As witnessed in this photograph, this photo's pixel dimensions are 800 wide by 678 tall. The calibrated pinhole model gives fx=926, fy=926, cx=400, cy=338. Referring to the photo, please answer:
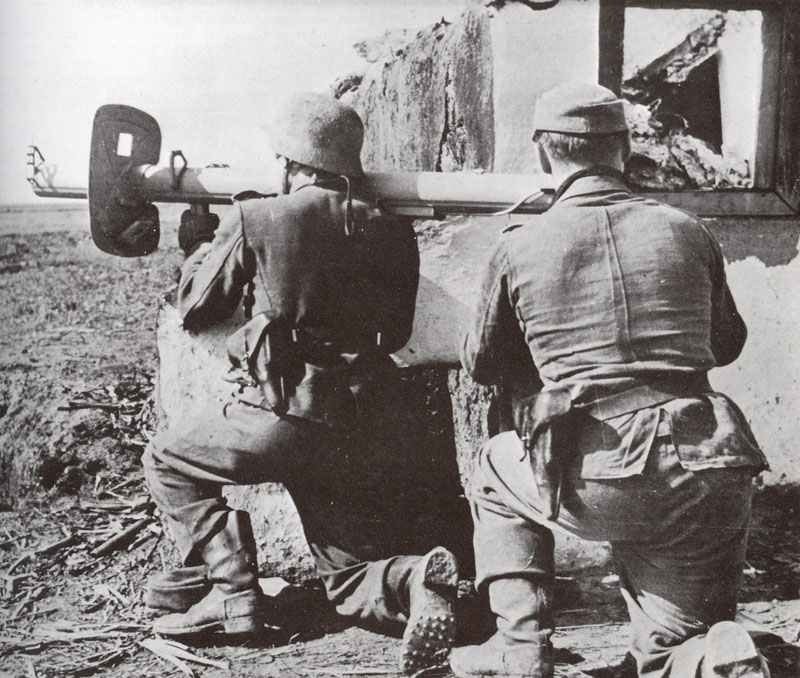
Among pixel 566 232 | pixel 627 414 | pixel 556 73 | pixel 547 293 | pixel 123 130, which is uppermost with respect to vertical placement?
pixel 556 73

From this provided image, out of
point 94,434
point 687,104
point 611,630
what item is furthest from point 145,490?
point 687,104

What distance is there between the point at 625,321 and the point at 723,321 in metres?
0.56

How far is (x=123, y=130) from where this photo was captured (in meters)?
4.11

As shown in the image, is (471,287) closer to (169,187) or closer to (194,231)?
(194,231)

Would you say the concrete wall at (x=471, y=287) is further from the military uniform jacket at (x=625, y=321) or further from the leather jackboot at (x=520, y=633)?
the military uniform jacket at (x=625, y=321)

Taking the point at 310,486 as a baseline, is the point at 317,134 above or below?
above

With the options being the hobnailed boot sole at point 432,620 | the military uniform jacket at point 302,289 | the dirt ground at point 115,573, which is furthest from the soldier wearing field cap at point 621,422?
the military uniform jacket at point 302,289

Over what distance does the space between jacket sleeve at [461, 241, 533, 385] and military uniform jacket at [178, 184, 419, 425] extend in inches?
24.1

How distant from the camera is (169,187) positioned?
411cm

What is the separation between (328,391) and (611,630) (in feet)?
4.96

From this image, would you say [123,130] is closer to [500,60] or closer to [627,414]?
[500,60]

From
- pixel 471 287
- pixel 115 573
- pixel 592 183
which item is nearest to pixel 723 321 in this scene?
pixel 592 183

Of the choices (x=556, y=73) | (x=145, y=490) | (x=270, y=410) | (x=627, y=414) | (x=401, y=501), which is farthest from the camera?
(x=145, y=490)

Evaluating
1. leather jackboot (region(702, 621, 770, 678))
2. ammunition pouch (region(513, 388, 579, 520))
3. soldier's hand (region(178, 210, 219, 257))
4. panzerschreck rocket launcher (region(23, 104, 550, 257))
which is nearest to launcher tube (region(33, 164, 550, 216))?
panzerschreck rocket launcher (region(23, 104, 550, 257))
